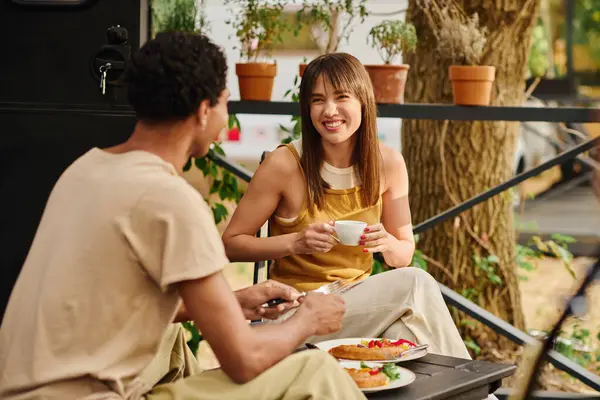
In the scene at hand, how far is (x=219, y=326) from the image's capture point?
6.03ft

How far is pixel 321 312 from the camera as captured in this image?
210cm

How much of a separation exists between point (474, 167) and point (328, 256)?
1.97 metres

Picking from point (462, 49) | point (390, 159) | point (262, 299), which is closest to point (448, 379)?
point (262, 299)

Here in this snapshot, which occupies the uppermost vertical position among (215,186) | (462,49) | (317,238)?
(462,49)

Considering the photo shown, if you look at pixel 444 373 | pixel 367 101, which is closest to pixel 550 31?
pixel 367 101

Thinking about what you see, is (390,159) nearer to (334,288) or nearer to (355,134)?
(355,134)

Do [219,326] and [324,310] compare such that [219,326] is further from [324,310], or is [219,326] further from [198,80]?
[198,80]

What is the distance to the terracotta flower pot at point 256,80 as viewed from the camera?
3844 mm

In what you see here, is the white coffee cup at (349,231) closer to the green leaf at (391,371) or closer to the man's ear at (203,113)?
the green leaf at (391,371)

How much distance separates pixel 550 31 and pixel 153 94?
372 inches

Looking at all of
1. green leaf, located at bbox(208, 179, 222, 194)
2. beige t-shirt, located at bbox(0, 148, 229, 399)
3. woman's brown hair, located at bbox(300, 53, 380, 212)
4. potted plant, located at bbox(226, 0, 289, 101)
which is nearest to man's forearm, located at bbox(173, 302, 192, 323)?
beige t-shirt, located at bbox(0, 148, 229, 399)

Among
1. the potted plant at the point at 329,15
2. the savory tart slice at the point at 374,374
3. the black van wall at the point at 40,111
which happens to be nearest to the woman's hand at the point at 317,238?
the savory tart slice at the point at 374,374

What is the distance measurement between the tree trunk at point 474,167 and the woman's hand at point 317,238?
1997 mm

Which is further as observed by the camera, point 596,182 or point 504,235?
point 504,235
